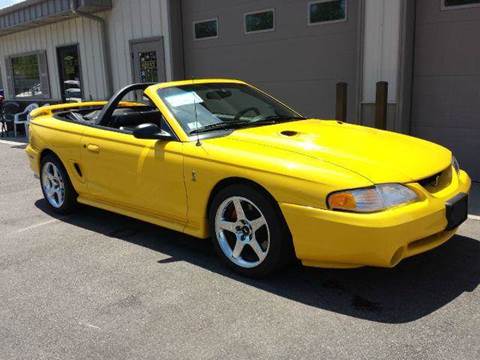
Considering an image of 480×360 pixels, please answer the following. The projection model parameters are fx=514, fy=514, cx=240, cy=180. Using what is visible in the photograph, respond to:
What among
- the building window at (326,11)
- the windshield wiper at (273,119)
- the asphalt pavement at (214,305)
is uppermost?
the building window at (326,11)

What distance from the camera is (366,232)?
3119 millimetres

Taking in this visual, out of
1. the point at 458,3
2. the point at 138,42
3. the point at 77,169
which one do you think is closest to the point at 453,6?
the point at 458,3

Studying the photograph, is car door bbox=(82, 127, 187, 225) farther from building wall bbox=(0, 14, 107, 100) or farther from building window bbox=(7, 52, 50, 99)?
building window bbox=(7, 52, 50, 99)

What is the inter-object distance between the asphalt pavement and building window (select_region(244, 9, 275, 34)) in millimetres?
5096

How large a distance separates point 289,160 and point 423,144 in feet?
4.29

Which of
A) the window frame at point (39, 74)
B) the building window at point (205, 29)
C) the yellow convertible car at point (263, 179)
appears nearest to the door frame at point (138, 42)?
the building window at point (205, 29)

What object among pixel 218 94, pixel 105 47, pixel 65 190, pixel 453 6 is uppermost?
pixel 453 6

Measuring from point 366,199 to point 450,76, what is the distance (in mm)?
4244

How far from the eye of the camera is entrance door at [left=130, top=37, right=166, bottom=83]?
34.2ft

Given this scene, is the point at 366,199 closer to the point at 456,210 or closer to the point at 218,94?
the point at 456,210

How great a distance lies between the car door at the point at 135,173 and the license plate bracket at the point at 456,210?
1933 millimetres

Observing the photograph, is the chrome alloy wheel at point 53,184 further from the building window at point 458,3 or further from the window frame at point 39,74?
the window frame at point 39,74

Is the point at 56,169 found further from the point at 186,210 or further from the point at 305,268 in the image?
the point at 305,268

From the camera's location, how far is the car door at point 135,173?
411cm
